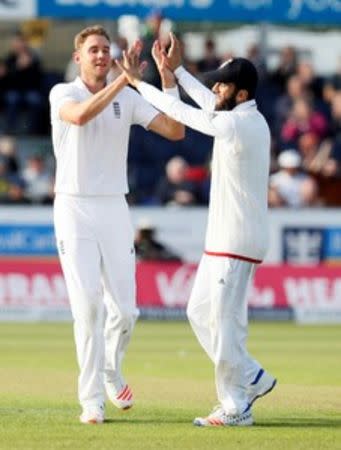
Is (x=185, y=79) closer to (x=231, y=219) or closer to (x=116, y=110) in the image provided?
(x=116, y=110)

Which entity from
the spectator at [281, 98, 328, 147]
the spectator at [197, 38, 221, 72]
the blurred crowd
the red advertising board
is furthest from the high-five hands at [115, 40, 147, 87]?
the spectator at [197, 38, 221, 72]

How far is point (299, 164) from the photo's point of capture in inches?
925

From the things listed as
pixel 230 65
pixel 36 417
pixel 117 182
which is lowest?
pixel 36 417

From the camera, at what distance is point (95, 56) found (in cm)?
1048

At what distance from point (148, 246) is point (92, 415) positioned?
1186 centimetres

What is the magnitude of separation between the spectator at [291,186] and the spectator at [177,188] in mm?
1051

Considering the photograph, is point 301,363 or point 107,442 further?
point 301,363

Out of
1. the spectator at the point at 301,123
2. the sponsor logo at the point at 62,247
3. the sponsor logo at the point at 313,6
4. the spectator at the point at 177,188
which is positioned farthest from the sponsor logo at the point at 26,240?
Answer: the sponsor logo at the point at 62,247

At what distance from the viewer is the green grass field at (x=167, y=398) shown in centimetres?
962

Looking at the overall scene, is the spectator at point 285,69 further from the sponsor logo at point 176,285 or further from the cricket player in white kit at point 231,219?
the cricket player in white kit at point 231,219

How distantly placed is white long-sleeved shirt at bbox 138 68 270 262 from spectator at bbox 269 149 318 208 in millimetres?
12370

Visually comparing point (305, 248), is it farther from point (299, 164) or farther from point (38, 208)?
point (38, 208)

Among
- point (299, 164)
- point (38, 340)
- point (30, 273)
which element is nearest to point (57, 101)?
point (38, 340)

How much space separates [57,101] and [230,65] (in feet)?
3.73
